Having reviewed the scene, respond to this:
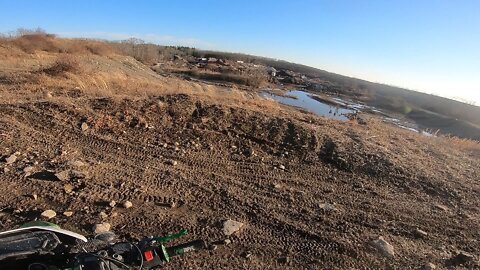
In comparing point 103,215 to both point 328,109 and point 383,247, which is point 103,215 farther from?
point 328,109

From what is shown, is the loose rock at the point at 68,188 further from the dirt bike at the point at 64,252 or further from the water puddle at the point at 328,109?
the water puddle at the point at 328,109

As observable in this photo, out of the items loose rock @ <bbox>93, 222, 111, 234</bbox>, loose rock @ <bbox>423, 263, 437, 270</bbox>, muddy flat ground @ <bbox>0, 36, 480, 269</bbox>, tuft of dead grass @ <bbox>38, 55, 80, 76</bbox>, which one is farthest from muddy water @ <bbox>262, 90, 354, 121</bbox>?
loose rock @ <bbox>93, 222, 111, 234</bbox>

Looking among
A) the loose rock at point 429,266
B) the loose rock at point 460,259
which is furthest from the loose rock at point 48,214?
the loose rock at point 460,259

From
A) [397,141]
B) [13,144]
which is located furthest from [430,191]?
[13,144]

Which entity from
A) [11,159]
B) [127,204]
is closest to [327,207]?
[127,204]

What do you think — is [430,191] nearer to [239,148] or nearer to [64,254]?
[239,148]

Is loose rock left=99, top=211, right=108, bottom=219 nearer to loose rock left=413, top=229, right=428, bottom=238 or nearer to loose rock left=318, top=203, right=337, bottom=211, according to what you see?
loose rock left=318, top=203, right=337, bottom=211

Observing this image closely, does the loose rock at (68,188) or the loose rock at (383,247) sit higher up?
the loose rock at (383,247)
